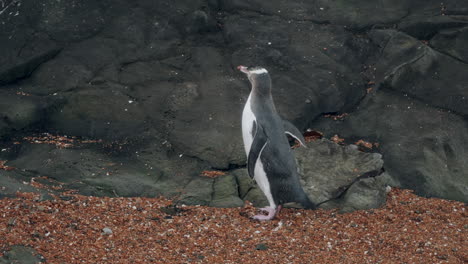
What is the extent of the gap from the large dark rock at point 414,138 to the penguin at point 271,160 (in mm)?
1316

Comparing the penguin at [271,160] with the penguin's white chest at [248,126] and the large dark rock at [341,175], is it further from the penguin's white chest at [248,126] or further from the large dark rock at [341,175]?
the large dark rock at [341,175]

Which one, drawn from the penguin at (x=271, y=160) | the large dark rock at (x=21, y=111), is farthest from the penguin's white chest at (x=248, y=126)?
the large dark rock at (x=21, y=111)

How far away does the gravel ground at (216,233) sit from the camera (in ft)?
15.4

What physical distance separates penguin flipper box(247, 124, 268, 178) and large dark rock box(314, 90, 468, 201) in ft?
4.81

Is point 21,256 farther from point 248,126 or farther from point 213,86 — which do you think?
point 213,86

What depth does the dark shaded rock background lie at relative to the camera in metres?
6.22

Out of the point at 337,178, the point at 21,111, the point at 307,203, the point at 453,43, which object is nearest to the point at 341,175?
the point at 337,178

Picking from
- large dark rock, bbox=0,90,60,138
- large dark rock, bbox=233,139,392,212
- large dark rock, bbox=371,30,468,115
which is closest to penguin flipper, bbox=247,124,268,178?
large dark rock, bbox=233,139,392,212

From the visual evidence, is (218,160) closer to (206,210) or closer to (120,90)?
(206,210)

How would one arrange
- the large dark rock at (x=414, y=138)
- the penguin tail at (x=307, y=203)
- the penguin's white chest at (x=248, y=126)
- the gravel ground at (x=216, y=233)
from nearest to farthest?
the gravel ground at (x=216, y=233) < the penguin tail at (x=307, y=203) < the penguin's white chest at (x=248, y=126) < the large dark rock at (x=414, y=138)

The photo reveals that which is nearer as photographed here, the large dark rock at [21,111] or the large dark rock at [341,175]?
the large dark rock at [341,175]

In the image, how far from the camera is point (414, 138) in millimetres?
6676

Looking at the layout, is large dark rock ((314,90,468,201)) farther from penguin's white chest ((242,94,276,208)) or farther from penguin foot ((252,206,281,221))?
penguin foot ((252,206,281,221))

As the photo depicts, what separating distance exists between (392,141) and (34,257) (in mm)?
4088
